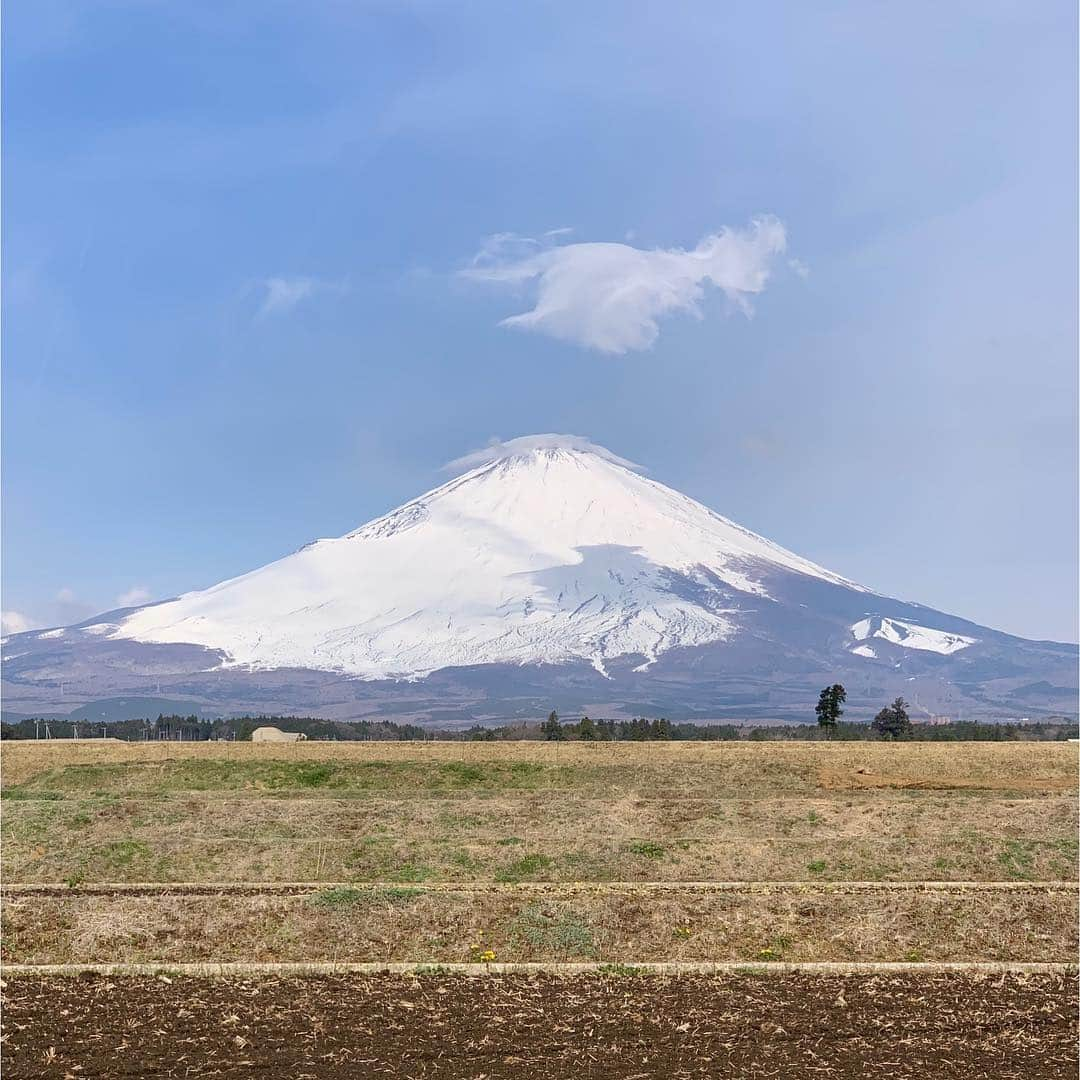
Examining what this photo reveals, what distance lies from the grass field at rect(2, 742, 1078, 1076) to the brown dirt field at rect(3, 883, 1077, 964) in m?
0.05

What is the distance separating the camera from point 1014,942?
72.7 ft

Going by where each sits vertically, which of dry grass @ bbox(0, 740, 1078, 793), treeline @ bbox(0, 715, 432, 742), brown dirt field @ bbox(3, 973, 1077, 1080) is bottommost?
treeline @ bbox(0, 715, 432, 742)

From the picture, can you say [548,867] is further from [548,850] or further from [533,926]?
[533,926]

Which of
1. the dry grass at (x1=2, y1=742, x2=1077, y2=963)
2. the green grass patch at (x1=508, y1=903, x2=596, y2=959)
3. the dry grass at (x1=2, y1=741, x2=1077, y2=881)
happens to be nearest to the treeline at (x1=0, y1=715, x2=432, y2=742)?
the dry grass at (x1=2, y1=741, x2=1077, y2=881)

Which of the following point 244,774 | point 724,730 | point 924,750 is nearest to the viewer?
point 244,774

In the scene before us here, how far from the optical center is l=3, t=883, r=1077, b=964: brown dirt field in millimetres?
21250

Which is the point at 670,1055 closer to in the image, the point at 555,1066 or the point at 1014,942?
the point at 555,1066

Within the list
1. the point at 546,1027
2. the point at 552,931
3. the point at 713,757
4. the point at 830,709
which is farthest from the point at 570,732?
the point at 546,1027

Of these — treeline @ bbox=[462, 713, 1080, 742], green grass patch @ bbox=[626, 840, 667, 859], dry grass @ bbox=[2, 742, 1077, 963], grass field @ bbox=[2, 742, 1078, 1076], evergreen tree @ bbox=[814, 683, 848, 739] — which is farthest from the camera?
treeline @ bbox=[462, 713, 1080, 742]

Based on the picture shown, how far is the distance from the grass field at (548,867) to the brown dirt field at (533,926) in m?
0.05

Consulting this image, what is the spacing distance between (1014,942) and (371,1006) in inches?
456

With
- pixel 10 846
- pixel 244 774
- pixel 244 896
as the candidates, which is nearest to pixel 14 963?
pixel 244 896

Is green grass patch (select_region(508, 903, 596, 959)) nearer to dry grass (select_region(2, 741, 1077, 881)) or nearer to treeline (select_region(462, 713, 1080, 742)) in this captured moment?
dry grass (select_region(2, 741, 1077, 881))

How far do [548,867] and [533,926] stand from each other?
16.5ft
